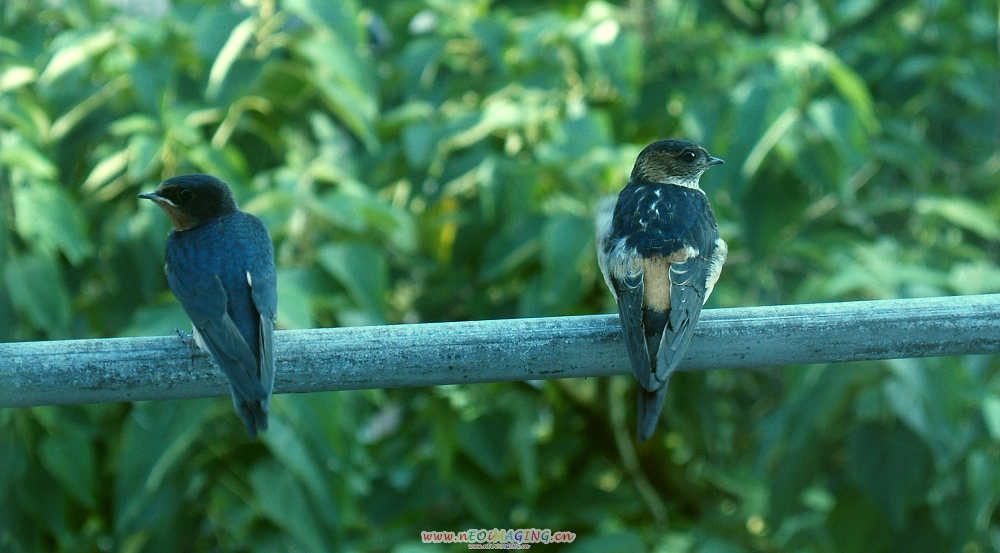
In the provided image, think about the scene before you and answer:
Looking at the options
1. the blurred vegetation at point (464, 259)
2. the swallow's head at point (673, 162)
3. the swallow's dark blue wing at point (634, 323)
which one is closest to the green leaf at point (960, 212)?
the blurred vegetation at point (464, 259)

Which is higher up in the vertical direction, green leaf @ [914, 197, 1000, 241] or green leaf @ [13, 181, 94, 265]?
green leaf @ [13, 181, 94, 265]

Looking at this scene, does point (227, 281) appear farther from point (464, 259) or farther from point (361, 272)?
point (464, 259)

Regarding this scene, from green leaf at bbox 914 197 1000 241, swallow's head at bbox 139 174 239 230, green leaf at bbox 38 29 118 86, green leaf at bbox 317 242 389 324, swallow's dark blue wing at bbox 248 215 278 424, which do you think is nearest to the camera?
swallow's dark blue wing at bbox 248 215 278 424

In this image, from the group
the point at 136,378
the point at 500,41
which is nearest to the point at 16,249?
the point at 136,378

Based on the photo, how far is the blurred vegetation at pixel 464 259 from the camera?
2.58m

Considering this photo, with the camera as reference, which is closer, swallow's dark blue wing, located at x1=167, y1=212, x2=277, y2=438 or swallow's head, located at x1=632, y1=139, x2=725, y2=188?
swallow's dark blue wing, located at x1=167, y1=212, x2=277, y2=438

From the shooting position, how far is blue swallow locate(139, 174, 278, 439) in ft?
6.08

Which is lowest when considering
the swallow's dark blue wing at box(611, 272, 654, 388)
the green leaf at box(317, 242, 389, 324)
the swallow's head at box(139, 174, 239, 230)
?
the green leaf at box(317, 242, 389, 324)

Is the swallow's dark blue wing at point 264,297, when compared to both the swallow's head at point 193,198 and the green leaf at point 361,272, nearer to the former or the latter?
the swallow's head at point 193,198

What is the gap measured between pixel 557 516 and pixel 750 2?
2138mm

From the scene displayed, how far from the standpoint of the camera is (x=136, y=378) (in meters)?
1.78

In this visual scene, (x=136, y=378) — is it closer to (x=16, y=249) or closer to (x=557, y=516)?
(x=16, y=249)

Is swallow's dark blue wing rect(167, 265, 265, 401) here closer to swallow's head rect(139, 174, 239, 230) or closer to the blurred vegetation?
swallow's head rect(139, 174, 239, 230)

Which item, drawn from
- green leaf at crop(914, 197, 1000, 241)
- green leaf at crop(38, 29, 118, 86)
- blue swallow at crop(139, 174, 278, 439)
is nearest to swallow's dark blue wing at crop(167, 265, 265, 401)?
blue swallow at crop(139, 174, 278, 439)
